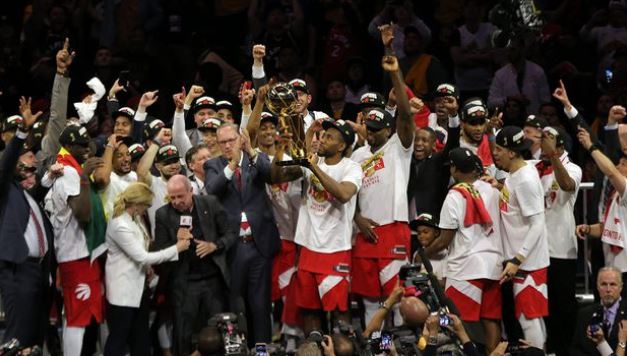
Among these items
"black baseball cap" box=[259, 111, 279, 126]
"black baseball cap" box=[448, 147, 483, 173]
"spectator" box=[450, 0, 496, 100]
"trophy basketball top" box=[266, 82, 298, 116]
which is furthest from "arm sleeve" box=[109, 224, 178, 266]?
"spectator" box=[450, 0, 496, 100]

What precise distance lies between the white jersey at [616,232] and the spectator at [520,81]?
3063mm

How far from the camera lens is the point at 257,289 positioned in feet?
41.2

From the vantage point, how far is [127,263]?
1233 cm

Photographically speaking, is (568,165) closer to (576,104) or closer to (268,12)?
(576,104)

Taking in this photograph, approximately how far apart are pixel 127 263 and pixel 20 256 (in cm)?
85

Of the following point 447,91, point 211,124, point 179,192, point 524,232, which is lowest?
point 524,232

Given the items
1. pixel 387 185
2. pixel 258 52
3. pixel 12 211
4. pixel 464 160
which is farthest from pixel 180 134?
pixel 464 160

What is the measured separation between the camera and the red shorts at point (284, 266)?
42.4 ft

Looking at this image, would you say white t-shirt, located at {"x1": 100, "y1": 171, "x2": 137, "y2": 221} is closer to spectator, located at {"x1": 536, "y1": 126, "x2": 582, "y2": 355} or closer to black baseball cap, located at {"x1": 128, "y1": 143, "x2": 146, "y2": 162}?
black baseball cap, located at {"x1": 128, "y1": 143, "x2": 146, "y2": 162}

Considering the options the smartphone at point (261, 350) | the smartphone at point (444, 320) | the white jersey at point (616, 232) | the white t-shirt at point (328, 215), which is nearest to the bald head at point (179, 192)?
the white t-shirt at point (328, 215)

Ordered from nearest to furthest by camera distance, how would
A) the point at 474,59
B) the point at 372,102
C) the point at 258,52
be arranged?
the point at 258,52 → the point at 372,102 → the point at 474,59

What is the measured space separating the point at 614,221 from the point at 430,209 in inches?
62.9

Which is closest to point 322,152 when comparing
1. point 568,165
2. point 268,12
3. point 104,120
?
point 568,165

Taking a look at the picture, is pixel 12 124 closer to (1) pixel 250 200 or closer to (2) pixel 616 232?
(1) pixel 250 200
